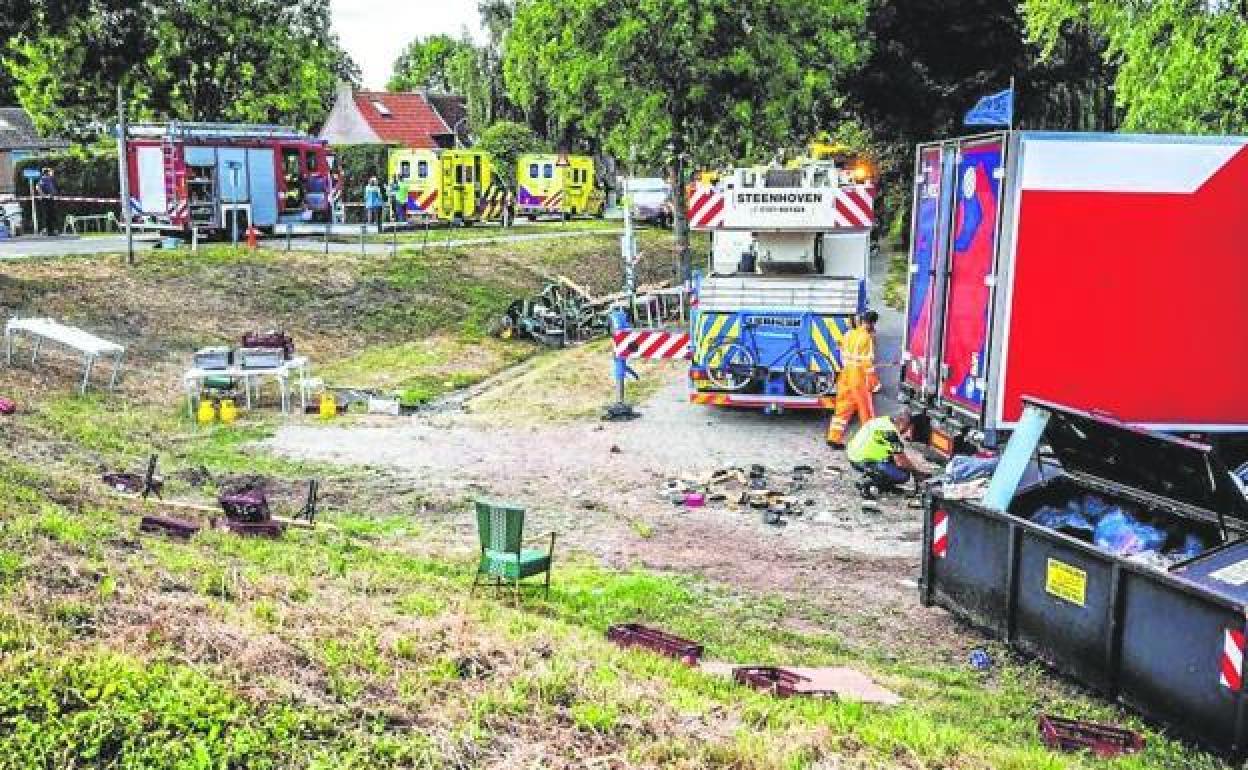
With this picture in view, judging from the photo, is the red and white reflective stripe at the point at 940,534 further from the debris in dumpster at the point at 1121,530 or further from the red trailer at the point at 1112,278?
the red trailer at the point at 1112,278

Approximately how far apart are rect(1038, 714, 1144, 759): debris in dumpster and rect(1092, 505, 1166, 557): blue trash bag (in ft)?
4.34

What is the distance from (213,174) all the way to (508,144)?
65.1 feet

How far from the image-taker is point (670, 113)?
24.8m

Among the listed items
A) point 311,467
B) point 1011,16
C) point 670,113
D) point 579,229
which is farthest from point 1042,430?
point 579,229

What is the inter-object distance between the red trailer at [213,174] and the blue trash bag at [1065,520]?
912 inches

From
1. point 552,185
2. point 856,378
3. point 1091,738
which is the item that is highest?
Answer: point 552,185

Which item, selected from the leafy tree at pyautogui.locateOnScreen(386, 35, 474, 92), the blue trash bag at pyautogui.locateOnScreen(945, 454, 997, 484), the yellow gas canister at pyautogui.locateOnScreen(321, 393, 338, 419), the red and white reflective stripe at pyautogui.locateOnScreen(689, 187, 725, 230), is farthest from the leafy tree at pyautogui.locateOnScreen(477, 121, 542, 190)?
the leafy tree at pyautogui.locateOnScreen(386, 35, 474, 92)

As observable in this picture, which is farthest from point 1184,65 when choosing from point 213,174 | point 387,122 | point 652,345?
point 387,122

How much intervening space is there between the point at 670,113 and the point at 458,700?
68.7 ft

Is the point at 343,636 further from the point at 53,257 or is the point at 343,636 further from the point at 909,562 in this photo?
the point at 53,257

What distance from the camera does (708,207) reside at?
16.6 metres

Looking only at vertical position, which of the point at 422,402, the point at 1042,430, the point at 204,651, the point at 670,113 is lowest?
the point at 422,402

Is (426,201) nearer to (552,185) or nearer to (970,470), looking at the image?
(552,185)

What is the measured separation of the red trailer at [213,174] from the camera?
27.3 meters
